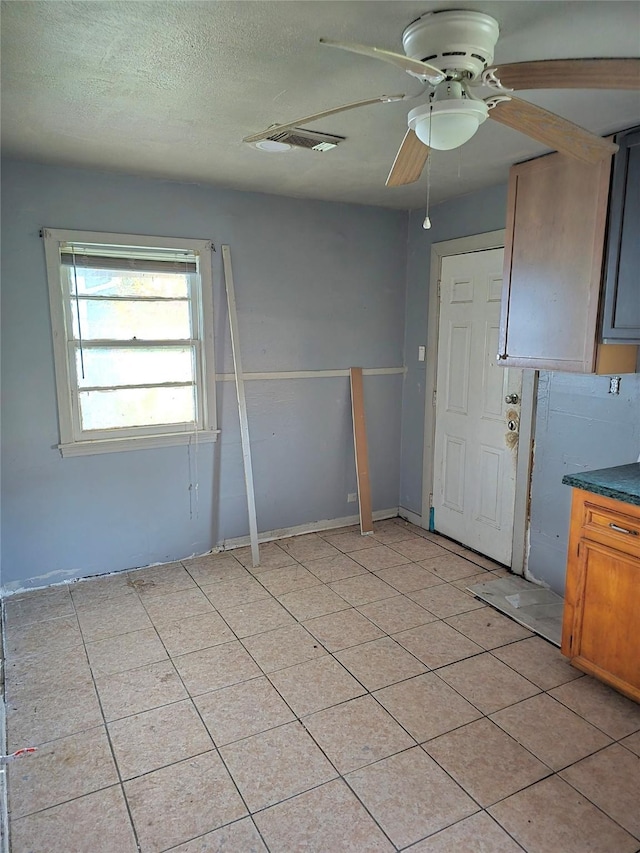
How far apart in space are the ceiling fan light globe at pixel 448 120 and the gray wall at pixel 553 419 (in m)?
1.80

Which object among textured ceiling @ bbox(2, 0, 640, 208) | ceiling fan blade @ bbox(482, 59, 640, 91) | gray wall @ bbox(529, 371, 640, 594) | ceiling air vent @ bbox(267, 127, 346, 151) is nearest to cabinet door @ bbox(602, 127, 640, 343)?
textured ceiling @ bbox(2, 0, 640, 208)

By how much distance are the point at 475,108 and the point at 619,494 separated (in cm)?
158

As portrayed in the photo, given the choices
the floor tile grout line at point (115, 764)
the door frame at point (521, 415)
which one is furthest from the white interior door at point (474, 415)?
the floor tile grout line at point (115, 764)

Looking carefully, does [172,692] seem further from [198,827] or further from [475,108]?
[475,108]

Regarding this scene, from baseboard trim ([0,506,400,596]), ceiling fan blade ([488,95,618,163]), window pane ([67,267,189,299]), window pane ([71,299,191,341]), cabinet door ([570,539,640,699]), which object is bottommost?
baseboard trim ([0,506,400,596])

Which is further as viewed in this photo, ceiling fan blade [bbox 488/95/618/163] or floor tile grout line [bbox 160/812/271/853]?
floor tile grout line [bbox 160/812/271/853]

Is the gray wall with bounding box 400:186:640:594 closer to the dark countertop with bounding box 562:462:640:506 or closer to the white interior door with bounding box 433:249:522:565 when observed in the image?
the white interior door with bounding box 433:249:522:565

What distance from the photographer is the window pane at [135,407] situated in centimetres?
334

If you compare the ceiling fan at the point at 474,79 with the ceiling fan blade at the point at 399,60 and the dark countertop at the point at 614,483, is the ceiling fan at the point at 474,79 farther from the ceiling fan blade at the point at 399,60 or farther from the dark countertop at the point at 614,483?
the dark countertop at the point at 614,483

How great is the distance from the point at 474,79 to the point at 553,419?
212cm

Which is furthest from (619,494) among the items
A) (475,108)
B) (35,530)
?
(35,530)

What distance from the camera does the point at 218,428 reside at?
12.2 ft

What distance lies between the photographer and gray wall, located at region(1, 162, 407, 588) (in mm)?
3086

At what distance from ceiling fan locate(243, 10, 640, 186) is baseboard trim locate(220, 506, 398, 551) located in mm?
2905
